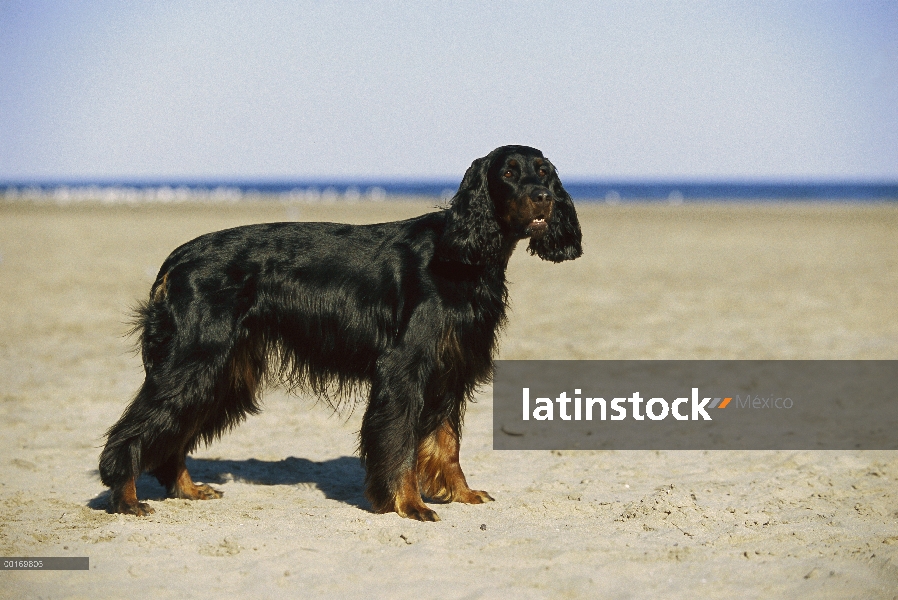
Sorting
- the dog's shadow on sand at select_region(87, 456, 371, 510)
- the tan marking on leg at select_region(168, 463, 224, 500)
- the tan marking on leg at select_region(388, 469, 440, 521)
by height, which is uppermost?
the tan marking on leg at select_region(388, 469, 440, 521)

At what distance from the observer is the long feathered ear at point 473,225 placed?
17.2 ft

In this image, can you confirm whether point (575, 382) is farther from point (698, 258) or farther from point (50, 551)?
point (698, 258)

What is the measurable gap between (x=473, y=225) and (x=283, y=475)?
90.0 inches

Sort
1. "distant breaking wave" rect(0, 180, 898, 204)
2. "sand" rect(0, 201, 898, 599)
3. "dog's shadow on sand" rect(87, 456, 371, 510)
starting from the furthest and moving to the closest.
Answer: "distant breaking wave" rect(0, 180, 898, 204) → "dog's shadow on sand" rect(87, 456, 371, 510) → "sand" rect(0, 201, 898, 599)

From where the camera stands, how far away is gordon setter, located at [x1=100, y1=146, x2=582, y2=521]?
532 cm

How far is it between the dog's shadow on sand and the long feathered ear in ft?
5.22

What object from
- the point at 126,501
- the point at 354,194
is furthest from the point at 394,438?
the point at 354,194

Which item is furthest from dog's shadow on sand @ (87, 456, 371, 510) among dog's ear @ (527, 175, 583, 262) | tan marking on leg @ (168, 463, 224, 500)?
dog's ear @ (527, 175, 583, 262)

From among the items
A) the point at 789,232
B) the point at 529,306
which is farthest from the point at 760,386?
the point at 789,232

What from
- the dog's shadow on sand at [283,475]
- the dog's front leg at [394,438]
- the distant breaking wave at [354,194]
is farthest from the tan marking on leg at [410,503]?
the distant breaking wave at [354,194]

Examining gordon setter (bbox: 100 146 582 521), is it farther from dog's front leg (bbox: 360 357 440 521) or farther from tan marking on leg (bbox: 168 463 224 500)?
tan marking on leg (bbox: 168 463 224 500)

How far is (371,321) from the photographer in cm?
550

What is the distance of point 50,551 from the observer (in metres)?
4.71

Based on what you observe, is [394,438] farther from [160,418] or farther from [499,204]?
[499,204]
